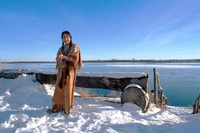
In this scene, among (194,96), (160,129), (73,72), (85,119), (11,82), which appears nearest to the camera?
(160,129)

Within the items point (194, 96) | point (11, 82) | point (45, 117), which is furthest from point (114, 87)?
point (194, 96)

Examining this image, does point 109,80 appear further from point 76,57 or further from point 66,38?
point 66,38

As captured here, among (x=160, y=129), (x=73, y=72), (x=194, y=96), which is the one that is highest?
(x=73, y=72)

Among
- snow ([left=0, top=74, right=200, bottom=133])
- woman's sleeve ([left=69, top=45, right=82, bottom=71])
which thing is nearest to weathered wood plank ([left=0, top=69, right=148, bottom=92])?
snow ([left=0, top=74, right=200, bottom=133])

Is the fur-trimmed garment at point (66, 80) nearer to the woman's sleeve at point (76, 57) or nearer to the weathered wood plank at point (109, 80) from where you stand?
the woman's sleeve at point (76, 57)

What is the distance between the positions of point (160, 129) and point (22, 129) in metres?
1.97

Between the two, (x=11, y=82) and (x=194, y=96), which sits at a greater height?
(x=11, y=82)

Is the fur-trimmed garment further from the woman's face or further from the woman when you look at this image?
the woman's face

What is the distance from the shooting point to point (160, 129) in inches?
72.3

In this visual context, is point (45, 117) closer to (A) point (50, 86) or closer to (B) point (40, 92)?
(B) point (40, 92)

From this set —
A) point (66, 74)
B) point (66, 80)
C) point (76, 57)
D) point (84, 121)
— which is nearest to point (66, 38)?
point (76, 57)

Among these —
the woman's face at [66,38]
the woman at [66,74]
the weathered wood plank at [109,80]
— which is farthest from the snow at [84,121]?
the woman's face at [66,38]

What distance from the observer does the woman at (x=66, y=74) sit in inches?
94.0

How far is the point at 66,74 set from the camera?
Result: 244 cm
